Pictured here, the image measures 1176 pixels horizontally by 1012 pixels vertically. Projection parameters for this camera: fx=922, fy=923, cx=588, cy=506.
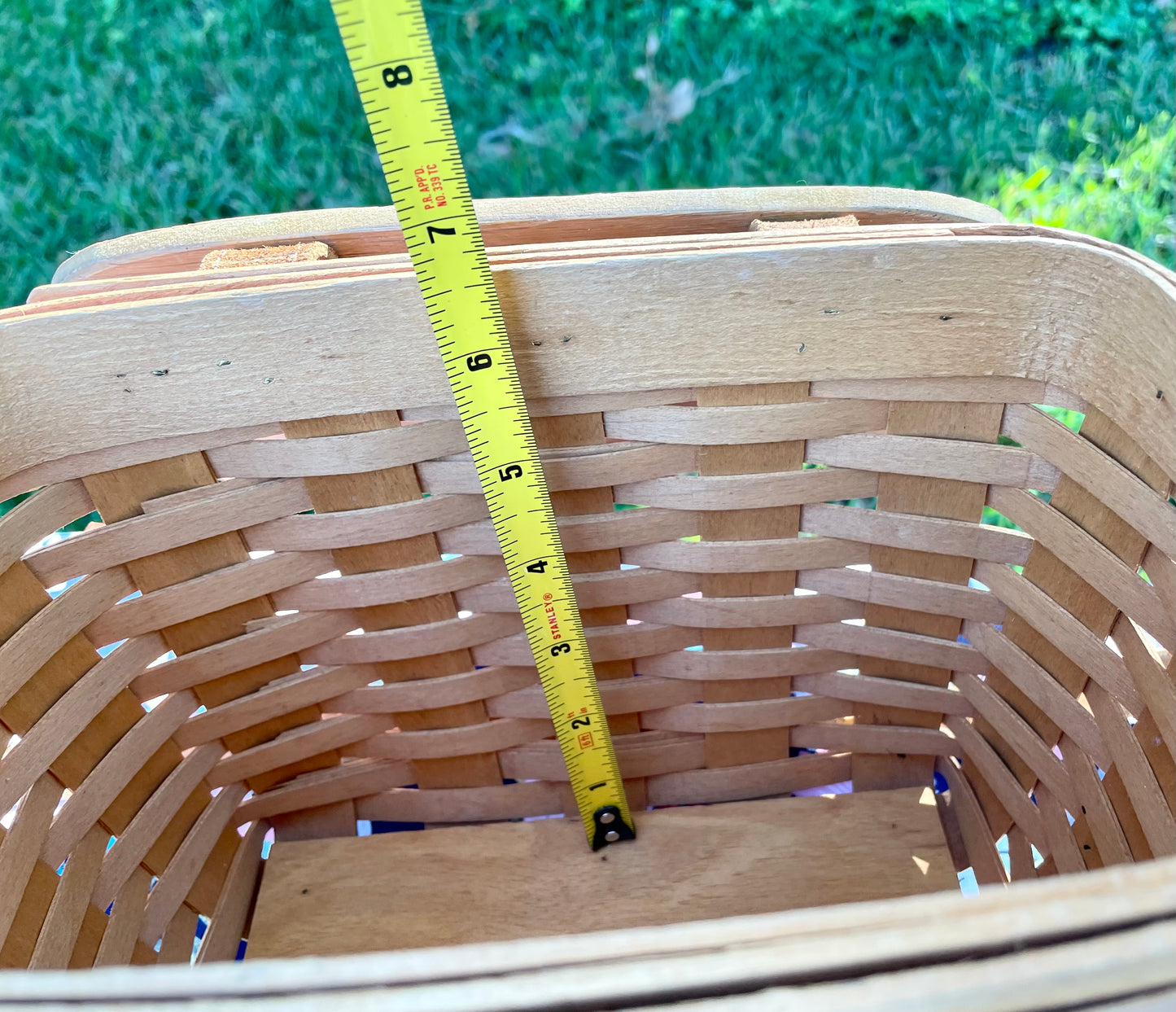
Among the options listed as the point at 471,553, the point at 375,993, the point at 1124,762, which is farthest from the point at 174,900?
the point at 1124,762

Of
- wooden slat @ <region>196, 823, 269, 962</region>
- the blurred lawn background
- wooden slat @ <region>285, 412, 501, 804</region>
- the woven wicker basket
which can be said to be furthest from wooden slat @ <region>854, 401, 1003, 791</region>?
the blurred lawn background

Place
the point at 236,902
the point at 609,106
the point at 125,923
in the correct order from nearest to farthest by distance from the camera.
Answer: the point at 125,923 → the point at 236,902 → the point at 609,106

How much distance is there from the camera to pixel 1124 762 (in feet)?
1.78

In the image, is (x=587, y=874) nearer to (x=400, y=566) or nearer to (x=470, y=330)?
(x=400, y=566)

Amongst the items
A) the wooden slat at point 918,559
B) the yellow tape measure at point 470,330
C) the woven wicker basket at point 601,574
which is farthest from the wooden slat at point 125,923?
the wooden slat at point 918,559

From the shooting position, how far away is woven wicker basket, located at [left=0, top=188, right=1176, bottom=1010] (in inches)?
20.5

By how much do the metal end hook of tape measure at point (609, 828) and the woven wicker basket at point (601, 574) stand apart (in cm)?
1

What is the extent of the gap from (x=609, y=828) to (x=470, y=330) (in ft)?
1.40

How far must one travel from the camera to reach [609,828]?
724 millimetres

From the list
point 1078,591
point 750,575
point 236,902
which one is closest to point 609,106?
point 750,575

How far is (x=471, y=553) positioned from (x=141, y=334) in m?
0.25

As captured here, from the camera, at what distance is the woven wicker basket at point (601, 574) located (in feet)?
1.71

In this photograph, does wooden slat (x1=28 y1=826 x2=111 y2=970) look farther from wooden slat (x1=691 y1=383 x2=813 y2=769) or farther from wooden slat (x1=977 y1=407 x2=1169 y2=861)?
wooden slat (x1=977 y1=407 x2=1169 y2=861)

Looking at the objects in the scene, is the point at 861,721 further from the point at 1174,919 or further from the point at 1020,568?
the point at 1174,919
